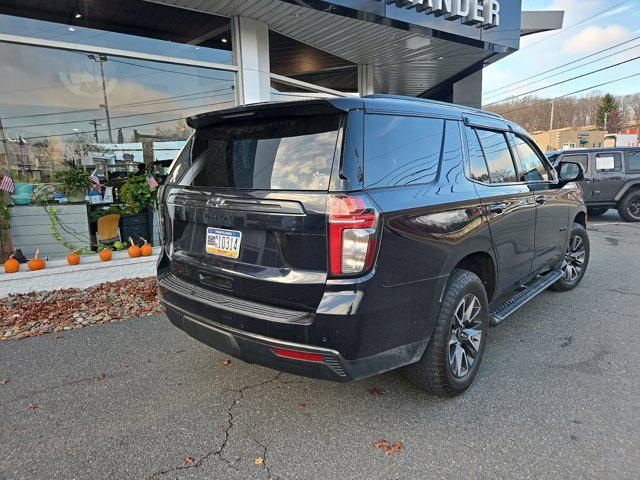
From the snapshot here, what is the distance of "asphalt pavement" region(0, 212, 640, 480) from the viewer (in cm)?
216

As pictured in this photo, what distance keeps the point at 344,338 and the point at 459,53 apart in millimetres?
9197

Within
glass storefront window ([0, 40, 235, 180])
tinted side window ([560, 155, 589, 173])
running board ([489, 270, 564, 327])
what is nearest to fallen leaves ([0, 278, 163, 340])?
glass storefront window ([0, 40, 235, 180])

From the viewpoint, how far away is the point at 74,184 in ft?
20.3

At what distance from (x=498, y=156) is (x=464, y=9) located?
5794 mm

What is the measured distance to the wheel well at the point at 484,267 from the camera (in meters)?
2.99

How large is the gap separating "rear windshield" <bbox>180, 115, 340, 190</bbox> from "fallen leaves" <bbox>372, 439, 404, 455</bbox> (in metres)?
1.51

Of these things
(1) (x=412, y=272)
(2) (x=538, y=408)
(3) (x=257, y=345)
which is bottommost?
(2) (x=538, y=408)

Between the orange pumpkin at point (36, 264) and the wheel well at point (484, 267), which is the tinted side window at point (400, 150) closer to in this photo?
the wheel well at point (484, 267)

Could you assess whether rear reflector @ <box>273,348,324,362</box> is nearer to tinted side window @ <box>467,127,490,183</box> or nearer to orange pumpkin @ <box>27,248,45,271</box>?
tinted side window @ <box>467,127,490,183</box>

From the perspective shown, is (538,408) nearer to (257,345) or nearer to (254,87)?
(257,345)

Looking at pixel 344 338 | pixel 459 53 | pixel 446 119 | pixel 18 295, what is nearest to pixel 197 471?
pixel 344 338

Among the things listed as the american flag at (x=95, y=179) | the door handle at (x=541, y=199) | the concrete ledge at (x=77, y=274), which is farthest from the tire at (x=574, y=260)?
the american flag at (x=95, y=179)

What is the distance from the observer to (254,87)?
718 centimetres

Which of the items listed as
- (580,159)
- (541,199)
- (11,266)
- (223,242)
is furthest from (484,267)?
(580,159)
